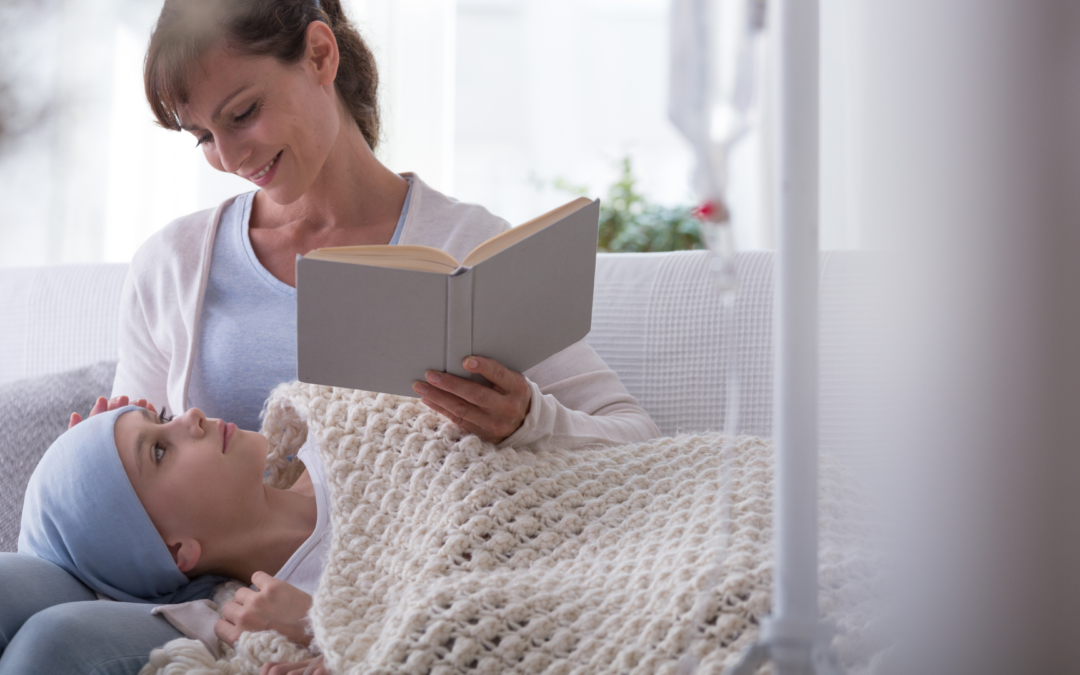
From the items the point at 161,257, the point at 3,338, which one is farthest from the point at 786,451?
the point at 3,338

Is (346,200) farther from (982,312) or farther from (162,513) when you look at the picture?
(982,312)

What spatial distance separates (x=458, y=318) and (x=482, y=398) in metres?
0.12

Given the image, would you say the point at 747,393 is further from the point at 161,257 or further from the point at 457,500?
the point at 161,257

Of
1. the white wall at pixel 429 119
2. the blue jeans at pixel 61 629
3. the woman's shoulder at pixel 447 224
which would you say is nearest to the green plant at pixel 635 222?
the white wall at pixel 429 119

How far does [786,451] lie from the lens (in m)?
0.54

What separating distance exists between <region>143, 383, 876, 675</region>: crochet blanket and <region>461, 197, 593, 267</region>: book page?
23 centimetres

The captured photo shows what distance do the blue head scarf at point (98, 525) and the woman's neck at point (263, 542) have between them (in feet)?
0.19

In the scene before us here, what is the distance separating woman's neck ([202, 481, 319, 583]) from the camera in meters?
1.11

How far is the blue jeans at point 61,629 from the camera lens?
84 centimetres

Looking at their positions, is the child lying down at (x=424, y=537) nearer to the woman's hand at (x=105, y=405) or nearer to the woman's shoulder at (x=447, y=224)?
the woman's hand at (x=105, y=405)

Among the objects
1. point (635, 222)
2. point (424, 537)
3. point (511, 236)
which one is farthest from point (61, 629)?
point (635, 222)

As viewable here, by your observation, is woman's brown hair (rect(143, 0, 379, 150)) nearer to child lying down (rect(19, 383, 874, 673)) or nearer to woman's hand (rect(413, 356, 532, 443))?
child lying down (rect(19, 383, 874, 673))

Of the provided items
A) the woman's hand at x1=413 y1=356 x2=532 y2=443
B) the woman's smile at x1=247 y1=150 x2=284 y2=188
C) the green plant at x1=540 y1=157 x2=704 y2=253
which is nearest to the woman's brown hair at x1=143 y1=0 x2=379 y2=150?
the woman's smile at x1=247 y1=150 x2=284 y2=188

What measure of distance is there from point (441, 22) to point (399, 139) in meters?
0.38
